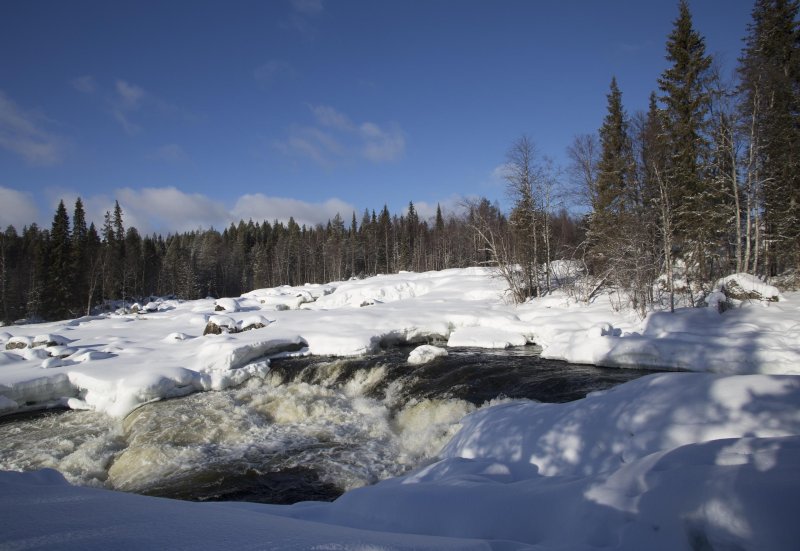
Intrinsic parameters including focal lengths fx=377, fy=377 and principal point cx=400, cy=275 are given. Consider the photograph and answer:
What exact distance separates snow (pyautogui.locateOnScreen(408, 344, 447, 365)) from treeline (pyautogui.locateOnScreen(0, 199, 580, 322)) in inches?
1000

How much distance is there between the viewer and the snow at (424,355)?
1202 cm

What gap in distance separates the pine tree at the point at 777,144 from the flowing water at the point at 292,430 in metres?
13.1

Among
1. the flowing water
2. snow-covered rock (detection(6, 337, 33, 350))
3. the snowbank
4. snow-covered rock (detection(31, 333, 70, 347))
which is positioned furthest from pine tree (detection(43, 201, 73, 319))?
the flowing water

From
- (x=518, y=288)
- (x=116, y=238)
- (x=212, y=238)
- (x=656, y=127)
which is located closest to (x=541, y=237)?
(x=518, y=288)

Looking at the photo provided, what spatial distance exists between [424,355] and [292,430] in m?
4.94

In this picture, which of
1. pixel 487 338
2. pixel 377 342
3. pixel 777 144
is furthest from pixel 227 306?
pixel 777 144

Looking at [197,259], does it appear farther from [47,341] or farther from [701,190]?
[701,190]

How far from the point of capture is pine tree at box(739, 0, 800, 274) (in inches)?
627

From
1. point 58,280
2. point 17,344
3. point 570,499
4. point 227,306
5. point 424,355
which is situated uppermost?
point 58,280

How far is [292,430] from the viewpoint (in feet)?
28.3

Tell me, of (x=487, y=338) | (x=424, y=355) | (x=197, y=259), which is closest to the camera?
(x=424, y=355)

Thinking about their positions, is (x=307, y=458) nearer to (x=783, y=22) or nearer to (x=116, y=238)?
(x=783, y=22)

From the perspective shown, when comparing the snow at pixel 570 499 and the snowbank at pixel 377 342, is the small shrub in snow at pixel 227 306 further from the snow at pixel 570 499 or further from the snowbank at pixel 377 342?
the snow at pixel 570 499

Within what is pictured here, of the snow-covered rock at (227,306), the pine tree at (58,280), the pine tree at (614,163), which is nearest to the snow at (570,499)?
the pine tree at (614,163)
